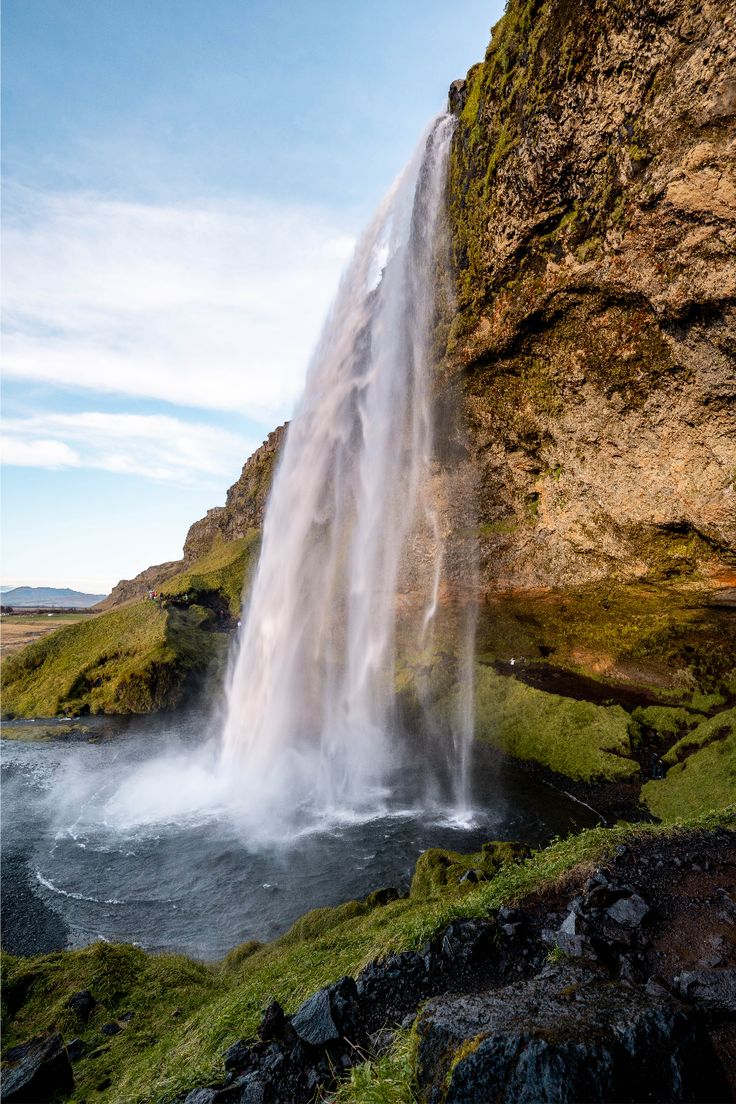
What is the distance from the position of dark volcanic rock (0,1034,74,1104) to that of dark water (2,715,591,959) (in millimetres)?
4608

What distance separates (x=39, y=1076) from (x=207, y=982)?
3047 millimetres

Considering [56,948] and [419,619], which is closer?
[56,948]

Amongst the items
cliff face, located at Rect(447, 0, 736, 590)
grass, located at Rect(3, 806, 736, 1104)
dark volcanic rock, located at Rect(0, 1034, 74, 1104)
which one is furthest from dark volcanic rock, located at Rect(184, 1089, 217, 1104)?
cliff face, located at Rect(447, 0, 736, 590)

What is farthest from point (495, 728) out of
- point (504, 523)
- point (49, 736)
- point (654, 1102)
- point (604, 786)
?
point (49, 736)

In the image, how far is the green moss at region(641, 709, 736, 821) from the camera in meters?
13.9

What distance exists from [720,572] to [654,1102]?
49.5 feet

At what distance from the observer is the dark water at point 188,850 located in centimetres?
1101

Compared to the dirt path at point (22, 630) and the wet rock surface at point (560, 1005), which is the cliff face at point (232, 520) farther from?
the wet rock surface at point (560, 1005)

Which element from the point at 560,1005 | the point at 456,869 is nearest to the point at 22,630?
the point at 456,869

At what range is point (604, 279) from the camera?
44.6ft

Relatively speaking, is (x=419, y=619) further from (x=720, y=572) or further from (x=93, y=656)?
(x=93, y=656)

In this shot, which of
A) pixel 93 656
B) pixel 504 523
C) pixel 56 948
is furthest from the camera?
pixel 93 656

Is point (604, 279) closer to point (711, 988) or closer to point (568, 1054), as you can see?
point (711, 988)

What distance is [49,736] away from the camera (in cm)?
2708
